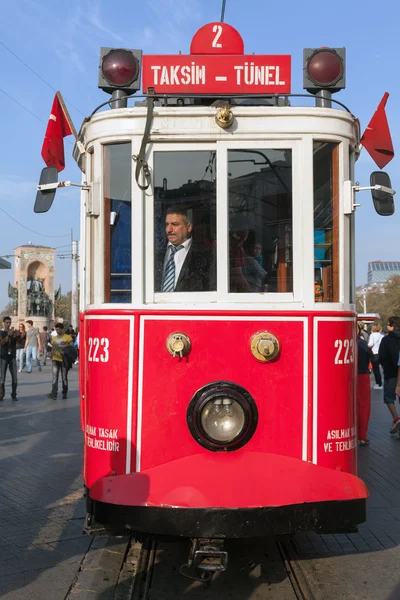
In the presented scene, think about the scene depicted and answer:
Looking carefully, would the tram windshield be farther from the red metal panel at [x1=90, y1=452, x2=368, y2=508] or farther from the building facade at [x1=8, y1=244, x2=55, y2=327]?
the building facade at [x1=8, y1=244, x2=55, y2=327]

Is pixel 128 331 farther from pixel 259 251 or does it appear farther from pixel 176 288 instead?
pixel 259 251

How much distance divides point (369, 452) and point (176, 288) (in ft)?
18.9

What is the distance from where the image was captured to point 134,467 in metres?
4.26

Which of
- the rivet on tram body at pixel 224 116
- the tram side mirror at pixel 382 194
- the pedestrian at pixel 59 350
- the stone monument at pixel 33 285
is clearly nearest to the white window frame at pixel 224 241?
the rivet on tram body at pixel 224 116

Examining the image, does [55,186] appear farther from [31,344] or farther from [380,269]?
[380,269]

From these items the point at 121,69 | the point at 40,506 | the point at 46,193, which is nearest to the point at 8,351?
the point at 40,506

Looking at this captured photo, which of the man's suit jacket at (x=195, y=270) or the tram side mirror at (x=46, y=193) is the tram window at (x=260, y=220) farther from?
the tram side mirror at (x=46, y=193)

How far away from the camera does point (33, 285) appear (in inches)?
1950

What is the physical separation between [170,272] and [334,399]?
1297mm

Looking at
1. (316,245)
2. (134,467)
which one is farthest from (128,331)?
(316,245)

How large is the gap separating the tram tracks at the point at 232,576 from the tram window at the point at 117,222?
73.4 inches

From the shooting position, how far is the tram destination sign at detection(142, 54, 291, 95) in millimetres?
4523

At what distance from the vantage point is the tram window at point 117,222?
4461 millimetres

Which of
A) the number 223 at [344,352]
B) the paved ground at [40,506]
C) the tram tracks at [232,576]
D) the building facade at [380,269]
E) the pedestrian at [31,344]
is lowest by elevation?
the paved ground at [40,506]
